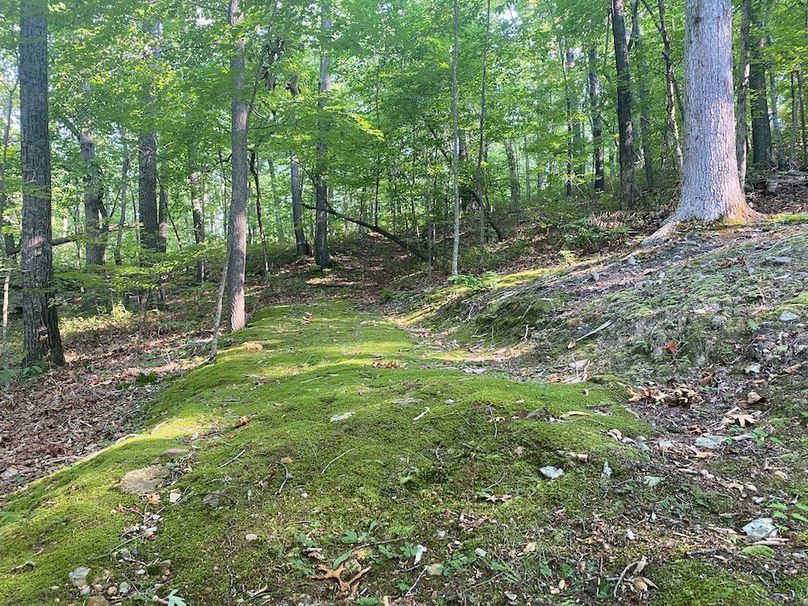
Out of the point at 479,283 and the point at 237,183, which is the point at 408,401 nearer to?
the point at 479,283

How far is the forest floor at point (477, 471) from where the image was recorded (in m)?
2.05

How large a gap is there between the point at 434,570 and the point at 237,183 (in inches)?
346

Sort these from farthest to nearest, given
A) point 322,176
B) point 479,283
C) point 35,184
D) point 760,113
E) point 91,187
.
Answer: point 322,176
point 91,187
point 760,113
point 479,283
point 35,184

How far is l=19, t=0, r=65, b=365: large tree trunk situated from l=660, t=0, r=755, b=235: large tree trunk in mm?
10427

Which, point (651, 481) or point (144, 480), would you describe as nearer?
point (651, 481)

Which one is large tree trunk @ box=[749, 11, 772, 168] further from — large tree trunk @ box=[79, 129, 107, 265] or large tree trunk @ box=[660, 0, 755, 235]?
large tree trunk @ box=[79, 129, 107, 265]

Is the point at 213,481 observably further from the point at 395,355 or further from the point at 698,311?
the point at 698,311

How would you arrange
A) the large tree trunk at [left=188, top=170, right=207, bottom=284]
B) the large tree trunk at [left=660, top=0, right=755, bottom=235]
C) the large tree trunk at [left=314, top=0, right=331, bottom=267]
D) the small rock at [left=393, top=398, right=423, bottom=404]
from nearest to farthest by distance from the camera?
1. the small rock at [left=393, top=398, right=423, bottom=404]
2. the large tree trunk at [left=660, top=0, right=755, bottom=235]
3. the large tree trunk at [left=314, top=0, right=331, bottom=267]
4. the large tree trunk at [left=188, top=170, right=207, bottom=284]

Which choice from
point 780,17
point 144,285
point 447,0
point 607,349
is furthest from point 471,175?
point 607,349

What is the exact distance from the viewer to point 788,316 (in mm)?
3932

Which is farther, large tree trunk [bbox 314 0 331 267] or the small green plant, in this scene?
large tree trunk [bbox 314 0 331 267]

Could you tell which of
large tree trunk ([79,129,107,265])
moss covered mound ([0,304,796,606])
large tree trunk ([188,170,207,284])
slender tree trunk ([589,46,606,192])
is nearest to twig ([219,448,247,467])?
moss covered mound ([0,304,796,606])

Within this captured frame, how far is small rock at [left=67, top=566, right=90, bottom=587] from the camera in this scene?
2.15 metres

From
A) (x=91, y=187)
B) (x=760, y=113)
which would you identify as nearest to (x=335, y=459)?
(x=91, y=187)
